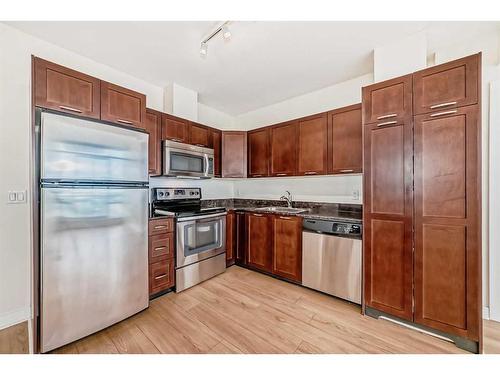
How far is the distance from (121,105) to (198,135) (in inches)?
46.9

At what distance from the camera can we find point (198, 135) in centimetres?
312

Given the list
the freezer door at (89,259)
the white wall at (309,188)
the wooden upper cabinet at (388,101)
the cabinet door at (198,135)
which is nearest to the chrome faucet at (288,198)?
the white wall at (309,188)

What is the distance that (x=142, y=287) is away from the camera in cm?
202

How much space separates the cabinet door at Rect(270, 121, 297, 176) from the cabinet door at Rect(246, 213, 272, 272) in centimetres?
75

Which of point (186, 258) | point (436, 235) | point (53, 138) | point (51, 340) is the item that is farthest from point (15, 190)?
point (436, 235)

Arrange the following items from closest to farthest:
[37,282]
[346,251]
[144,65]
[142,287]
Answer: [37,282], [142,287], [346,251], [144,65]

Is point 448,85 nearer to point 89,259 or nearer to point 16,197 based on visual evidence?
point 89,259

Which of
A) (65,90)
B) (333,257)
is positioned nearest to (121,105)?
(65,90)

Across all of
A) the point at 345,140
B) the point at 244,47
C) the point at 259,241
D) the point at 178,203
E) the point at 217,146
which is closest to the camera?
the point at 244,47

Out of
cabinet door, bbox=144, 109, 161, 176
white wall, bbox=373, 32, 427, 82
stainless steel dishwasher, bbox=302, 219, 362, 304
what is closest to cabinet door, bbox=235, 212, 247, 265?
stainless steel dishwasher, bbox=302, 219, 362, 304

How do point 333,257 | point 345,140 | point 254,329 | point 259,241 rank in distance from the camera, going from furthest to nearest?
point 259,241 → point 345,140 → point 333,257 → point 254,329

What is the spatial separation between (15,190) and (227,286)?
232cm

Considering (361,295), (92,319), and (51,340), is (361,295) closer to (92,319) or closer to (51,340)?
(92,319)

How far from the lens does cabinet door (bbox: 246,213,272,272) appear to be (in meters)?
2.92
